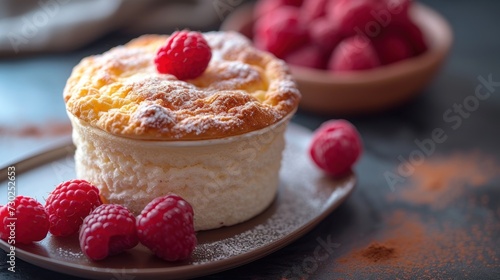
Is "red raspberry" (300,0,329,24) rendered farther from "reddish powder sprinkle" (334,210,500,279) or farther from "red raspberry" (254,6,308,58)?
"reddish powder sprinkle" (334,210,500,279)

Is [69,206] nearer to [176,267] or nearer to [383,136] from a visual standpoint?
[176,267]

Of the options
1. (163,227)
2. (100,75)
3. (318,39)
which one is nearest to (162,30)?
(318,39)

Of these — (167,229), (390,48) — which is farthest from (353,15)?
(167,229)

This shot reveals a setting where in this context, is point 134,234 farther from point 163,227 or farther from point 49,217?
point 49,217

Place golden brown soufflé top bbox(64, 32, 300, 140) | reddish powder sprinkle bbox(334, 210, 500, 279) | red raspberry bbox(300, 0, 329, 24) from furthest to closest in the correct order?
red raspberry bbox(300, 0, 329, 24)
reddish powder sprinkle bbox(334, 210, 500, 279)
golden brown soufflé top bbox(64, 32, 300, 140)

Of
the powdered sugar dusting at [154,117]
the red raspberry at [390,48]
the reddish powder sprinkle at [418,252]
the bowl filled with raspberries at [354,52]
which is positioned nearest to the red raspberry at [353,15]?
the bowl filled with raspberries at [354,52]

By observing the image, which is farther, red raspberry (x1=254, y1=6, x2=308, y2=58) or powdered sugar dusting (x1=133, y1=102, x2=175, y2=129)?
red raspberry (x1=254, y1=6, x2=308, y2=58)

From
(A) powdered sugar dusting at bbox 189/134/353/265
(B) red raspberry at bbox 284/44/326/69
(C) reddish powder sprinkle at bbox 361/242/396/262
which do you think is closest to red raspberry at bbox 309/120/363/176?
(A) powdered sugar dusting at bbox 189/134/353/265

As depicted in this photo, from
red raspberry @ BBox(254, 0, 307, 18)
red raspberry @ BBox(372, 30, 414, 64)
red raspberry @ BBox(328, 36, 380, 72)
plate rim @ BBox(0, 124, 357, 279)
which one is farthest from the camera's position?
red raspberry @ BBox(254, 0, 307, 18)
